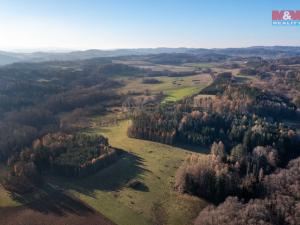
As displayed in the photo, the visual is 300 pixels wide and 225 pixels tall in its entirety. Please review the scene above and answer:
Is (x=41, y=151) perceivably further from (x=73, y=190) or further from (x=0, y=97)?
(x=0, y=97)

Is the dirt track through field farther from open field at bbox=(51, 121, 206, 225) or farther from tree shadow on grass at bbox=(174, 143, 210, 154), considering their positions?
tree shadow on grass at bbox=(174, 143, 210, 154)

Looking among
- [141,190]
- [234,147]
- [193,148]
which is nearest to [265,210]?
[141,190]

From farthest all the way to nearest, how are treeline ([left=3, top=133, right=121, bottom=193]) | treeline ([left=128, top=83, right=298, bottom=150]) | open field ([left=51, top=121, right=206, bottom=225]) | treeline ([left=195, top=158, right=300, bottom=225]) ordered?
treeline ([left=128, top=83, right=298, bottom=150])
treeline ([left=3, top=133, right=121, bottom=193])
open field ([left=51, top=121, right=206, bottom=225])
treeline ([left=195, top=158, right=300, bottom=225])

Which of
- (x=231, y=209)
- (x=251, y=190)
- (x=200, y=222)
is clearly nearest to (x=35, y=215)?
(x=200, y=222)

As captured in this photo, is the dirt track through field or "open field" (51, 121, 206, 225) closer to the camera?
the dirt track through field

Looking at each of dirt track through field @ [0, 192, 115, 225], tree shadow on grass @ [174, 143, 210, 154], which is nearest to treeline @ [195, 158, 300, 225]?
dirt track through field @ [0, 192, 115, 225]

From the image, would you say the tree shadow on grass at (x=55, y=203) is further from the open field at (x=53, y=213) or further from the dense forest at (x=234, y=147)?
the dense forest at (x=234, y=147)

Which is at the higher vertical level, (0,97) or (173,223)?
(0,97)
